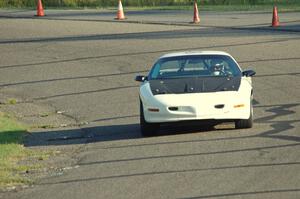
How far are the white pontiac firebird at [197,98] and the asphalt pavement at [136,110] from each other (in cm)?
33

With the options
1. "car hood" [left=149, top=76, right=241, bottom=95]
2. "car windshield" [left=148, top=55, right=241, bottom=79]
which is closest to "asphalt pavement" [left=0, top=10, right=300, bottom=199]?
"car hood" [left=149, top=76, right=241, bottom=95]

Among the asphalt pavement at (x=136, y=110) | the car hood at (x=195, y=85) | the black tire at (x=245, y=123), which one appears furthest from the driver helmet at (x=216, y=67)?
the black tire at (x=245, y=123)

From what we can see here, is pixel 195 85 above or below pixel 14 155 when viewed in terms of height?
above

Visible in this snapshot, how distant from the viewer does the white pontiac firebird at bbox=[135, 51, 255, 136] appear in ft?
47.1

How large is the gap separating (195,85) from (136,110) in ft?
11.8

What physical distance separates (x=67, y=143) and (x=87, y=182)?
388 centimetres

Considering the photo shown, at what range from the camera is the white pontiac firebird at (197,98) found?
47.1ft

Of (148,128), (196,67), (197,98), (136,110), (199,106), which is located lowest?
(136,110)

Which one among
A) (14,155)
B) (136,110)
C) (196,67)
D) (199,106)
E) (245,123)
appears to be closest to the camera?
(14,155)

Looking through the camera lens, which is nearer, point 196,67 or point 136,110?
point 196,67

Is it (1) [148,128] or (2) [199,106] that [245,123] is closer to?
(2) [199,106]

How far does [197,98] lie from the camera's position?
1442 cm

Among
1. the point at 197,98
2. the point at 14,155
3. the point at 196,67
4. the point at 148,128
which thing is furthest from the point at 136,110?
the point at 14,155

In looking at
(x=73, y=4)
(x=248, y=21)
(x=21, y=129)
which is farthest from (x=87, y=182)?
(x=73, y=4)
